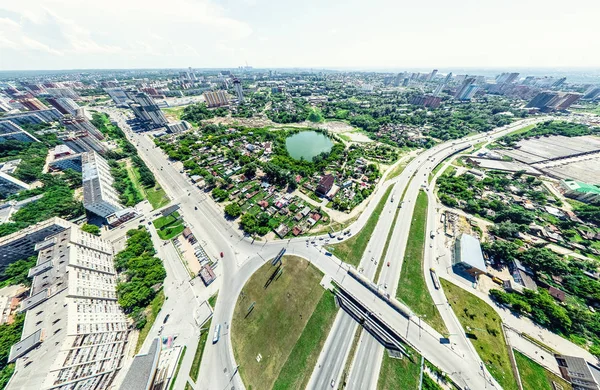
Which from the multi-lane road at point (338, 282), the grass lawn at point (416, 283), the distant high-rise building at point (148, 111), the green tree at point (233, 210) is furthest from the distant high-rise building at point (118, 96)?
the grass lawn at point (416, 283)

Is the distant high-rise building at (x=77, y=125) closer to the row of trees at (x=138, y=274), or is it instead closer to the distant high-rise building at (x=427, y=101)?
the row of trees at (x=138, y=274)

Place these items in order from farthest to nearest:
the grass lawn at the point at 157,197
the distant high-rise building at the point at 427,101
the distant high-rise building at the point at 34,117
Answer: the distant high-rise building at the point at 427,101
the distant high-rise building at the point at 34,117
the grass lawn at the point at 157,197

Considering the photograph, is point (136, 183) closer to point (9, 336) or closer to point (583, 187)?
point (9, 336)

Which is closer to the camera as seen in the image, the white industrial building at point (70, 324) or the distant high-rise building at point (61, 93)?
the white industrial building at point (70, 324)

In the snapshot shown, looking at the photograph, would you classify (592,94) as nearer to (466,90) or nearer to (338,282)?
(466,90)

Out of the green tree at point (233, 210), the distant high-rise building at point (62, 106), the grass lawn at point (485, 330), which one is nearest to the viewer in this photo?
the grass lawn at point (485, 330)

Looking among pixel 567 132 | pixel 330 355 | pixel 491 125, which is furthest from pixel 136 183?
pixel 567 132
